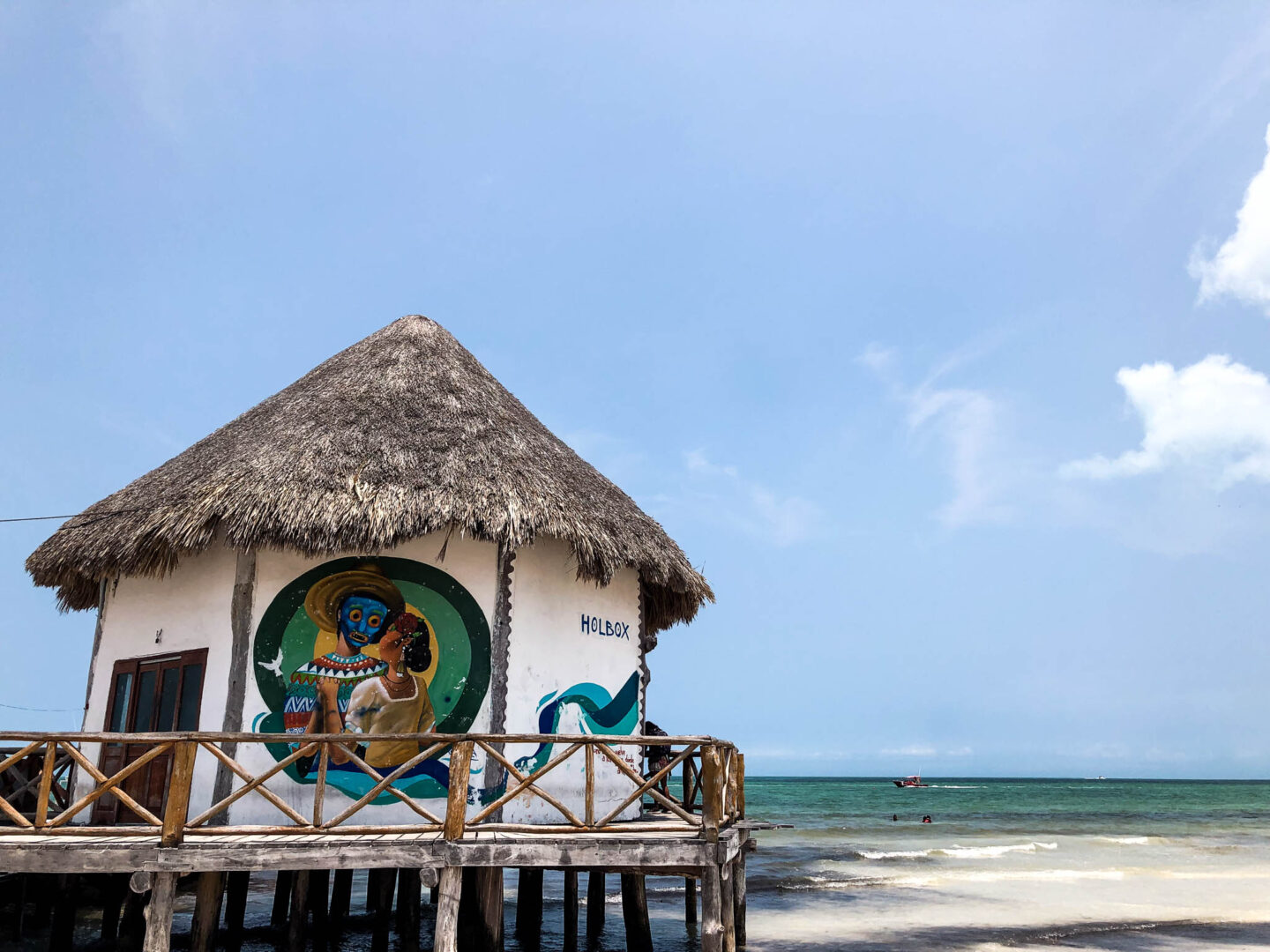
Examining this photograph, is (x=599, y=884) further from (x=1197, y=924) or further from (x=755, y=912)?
(x=1197, y=924)

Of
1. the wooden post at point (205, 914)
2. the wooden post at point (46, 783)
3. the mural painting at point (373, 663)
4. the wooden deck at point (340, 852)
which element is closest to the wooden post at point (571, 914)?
Answer: the mural painting at point (373, 663)

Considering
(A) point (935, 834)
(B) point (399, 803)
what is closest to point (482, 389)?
(B) point (399, 803)

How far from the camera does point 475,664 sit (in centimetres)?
1013

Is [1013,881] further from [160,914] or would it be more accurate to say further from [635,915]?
[160,914]

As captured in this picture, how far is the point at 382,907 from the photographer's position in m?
12.7

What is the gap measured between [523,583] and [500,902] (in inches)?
126

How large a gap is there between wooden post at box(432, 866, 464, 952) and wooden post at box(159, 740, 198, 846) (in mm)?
2088

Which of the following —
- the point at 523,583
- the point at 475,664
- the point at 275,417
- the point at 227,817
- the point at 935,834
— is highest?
the point at 275,417

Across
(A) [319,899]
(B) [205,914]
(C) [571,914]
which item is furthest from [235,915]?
(C) [571,914]

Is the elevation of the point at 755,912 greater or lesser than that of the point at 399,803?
lesser

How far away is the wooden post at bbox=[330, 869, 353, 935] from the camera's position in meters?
13.8

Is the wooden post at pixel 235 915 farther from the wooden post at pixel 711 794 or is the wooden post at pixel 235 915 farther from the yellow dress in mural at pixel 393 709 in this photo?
the wooden post at pixel 711 794

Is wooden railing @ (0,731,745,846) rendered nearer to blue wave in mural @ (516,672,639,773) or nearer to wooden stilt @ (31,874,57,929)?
blue wave in mural @ (516,672,639,773)

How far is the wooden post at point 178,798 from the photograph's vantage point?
25.3 ft
